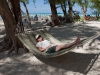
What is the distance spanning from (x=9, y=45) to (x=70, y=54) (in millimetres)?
2165

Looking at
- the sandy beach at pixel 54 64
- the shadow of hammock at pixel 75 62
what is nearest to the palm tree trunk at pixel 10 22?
the sandy beach at pixel 54 64

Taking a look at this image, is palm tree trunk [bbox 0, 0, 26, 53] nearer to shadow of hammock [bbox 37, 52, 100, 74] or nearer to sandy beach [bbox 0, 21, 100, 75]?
sandy beach [bbox 0, 21, 100, 75]

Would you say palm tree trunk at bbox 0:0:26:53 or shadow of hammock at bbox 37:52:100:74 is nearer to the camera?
shadow of hammock at bbox 37:52:100:74

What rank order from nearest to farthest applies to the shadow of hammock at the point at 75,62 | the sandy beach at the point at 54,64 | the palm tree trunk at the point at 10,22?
1. the sandy beach at the point at 54,64
2. the shadow of hammock at the point at 75,62
3. the palm tree trunk at the point at 10,22

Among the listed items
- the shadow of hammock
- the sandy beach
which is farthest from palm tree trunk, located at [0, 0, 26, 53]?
the shadow of hammock

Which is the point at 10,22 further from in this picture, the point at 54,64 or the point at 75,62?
the point at 75,62

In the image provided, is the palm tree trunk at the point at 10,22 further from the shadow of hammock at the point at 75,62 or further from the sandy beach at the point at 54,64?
the shadow of hammock at the point at 75,62

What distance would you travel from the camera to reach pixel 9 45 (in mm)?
6059

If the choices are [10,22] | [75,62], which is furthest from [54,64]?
[10,22]

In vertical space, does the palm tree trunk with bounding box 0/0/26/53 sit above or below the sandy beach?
above

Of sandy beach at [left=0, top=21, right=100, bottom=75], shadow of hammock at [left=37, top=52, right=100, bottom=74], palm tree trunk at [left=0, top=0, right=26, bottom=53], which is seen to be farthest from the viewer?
palm tree trunk at [left=0, top=0, right=26, bottom=53]

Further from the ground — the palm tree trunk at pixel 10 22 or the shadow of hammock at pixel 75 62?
the palm tree trunk at pixel 10 22

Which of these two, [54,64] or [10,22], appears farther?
[10,22]

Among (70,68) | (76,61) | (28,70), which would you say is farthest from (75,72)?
(28,70)
